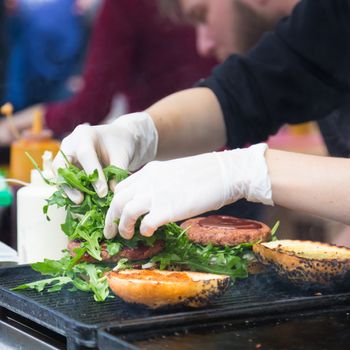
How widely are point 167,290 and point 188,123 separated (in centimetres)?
128

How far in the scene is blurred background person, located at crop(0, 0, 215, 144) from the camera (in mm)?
3711

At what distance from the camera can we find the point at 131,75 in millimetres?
3773

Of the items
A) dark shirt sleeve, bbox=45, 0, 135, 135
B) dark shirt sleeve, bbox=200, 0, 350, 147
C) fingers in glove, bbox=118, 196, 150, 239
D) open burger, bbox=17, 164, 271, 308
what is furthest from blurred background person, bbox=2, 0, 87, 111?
fingers in glove, bbox=118, 196, 150, 239

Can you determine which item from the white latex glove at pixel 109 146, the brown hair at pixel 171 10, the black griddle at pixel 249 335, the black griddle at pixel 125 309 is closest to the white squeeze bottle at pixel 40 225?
the white latex glove at pixel 109 146

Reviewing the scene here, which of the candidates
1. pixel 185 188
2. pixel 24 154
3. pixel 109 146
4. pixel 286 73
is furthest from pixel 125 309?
pixel 24 154

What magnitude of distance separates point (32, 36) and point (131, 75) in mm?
551

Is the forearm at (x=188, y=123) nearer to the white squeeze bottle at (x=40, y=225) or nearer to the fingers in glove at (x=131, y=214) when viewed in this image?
the white squeeze bottle at (x=40, y=225)

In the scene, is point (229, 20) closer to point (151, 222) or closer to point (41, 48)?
A: point (41, 48)

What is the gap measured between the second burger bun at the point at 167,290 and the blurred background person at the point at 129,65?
2106 mm

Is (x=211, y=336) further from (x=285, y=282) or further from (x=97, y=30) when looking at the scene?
(x=97, y=30)

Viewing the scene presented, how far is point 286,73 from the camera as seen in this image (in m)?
2.98

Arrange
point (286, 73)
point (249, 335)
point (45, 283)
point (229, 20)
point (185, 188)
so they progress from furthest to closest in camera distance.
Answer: point (229, 20) < point (286, 73) < point (185, 188) < point (45, 283) < point (249, 335)

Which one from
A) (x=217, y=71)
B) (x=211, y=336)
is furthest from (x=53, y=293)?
(x=217, y=71)

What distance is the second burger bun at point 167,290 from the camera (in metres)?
1.63
